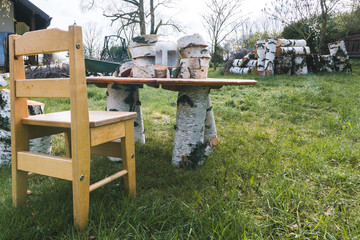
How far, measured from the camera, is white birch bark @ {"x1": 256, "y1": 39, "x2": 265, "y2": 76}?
7.59 metres

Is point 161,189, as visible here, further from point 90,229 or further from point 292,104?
point 292,104

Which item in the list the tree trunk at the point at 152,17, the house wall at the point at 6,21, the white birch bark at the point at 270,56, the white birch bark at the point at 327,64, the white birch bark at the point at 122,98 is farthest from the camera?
the tree trunk at the point at 152,17

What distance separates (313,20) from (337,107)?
11.4m

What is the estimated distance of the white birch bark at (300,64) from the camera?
754 centimetres

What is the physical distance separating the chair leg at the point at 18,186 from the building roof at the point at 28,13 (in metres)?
13.2

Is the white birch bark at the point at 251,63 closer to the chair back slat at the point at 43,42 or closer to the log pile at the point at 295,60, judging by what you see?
the log pile at the point at 295,60

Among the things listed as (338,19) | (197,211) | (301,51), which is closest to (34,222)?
(197,211)

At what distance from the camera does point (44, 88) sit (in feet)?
4.30

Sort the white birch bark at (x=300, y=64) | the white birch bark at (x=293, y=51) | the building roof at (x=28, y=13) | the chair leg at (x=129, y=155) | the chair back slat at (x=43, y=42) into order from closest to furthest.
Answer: the chair back slat at (x=43, y=42)
the chair leg at (x=129, y=155)
the white birch bark at (x=293, y=51)
the white birch bark at (x=300, y=64)
the building roof at (x=28, y=13)

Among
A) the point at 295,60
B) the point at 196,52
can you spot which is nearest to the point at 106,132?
the point at 196,52

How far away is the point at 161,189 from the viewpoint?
6.14ft

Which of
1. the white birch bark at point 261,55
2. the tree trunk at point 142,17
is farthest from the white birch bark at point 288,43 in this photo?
the tree trunk at point 142,17

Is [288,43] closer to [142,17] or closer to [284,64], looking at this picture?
[284,64]

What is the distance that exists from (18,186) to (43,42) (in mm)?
856
